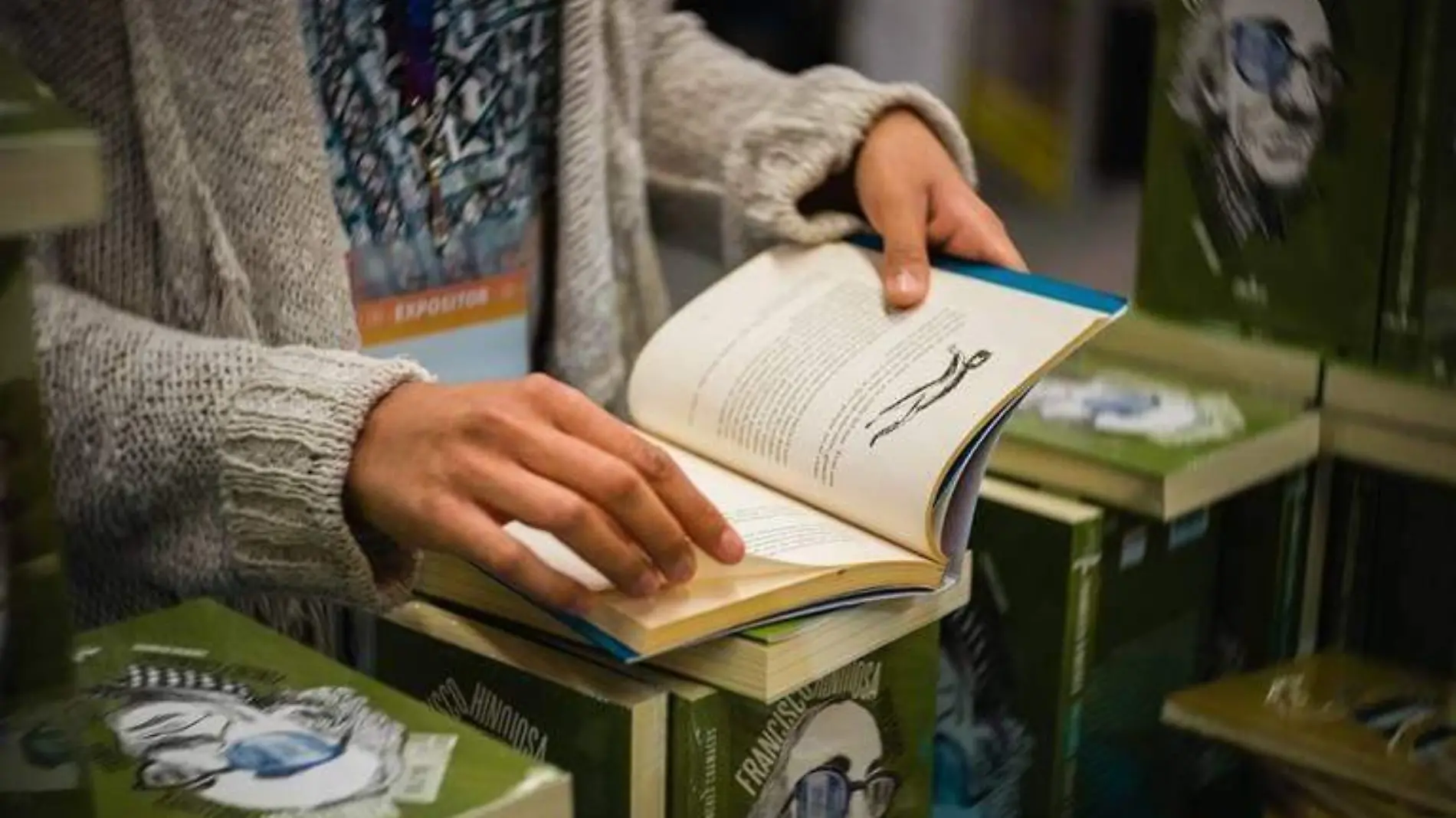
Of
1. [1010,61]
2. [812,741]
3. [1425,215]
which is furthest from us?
[1010,61]

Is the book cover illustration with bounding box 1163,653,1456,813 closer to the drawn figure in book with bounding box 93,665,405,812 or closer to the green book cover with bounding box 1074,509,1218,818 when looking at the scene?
the green book cover with bounding box 1074,509,1218,818

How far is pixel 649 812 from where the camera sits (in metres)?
0.69

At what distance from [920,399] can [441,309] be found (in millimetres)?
277

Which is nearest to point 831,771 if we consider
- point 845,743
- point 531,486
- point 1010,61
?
point 845,743

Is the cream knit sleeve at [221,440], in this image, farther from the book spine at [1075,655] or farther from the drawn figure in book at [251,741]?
the book spine at [1075,655]

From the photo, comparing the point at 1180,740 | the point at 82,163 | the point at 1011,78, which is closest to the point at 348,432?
the point at 82,163

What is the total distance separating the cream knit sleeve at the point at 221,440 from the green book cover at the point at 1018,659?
1.23ft

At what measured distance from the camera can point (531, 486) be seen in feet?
2.02

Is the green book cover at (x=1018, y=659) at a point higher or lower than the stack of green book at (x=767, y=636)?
lower

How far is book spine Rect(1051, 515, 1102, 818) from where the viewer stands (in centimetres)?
93

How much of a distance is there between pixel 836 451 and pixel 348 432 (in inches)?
8.4

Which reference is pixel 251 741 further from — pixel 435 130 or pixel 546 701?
pixel 435 130

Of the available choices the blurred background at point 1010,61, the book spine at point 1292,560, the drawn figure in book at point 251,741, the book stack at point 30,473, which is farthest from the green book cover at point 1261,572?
the book stack at point 30,473

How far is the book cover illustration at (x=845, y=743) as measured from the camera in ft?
2.35
